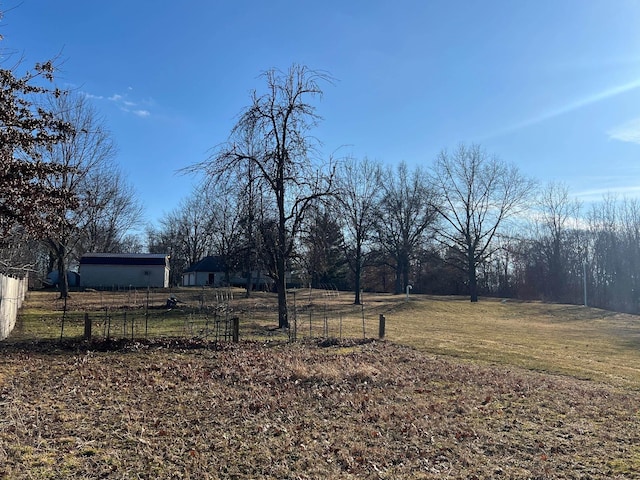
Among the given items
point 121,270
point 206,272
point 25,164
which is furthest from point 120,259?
point 25,164

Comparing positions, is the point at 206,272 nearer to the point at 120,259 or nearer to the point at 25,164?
the point at 120,259

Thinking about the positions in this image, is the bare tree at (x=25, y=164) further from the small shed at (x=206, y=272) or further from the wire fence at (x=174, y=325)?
the small shed at (x=206, y=272)

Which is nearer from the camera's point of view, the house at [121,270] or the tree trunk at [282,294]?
the tree trunk at [282,294]

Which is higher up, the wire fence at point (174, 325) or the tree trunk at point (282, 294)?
the tree trunk at point (282, 294)

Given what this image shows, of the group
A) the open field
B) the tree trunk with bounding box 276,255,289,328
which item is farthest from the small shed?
the open field

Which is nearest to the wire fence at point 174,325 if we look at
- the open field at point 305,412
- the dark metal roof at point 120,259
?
the open field at point 305,412

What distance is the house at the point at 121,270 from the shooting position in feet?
150

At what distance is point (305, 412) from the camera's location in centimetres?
693

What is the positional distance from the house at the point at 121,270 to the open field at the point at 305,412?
35239 millimetres

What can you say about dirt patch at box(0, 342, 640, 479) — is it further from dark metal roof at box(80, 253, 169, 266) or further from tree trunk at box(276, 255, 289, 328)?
dark metal roof at box(80, 253, 169, 266)

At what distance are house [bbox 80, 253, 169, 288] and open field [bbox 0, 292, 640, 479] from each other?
3524 centimetres

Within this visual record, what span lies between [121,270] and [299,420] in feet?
144

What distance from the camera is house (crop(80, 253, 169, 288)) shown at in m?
45.8

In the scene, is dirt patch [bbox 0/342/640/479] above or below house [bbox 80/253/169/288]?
below
